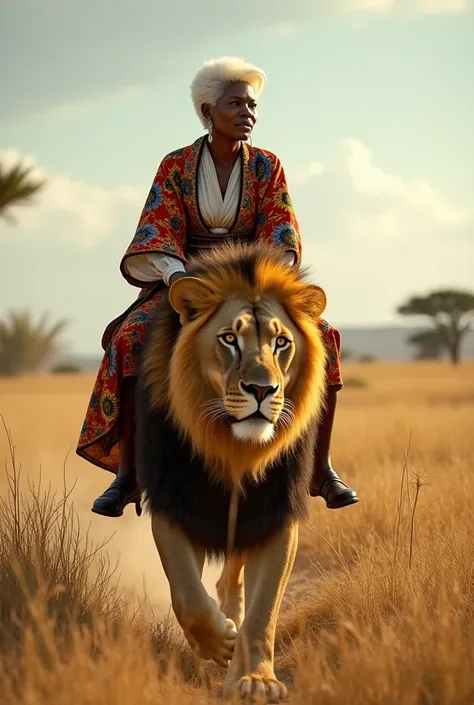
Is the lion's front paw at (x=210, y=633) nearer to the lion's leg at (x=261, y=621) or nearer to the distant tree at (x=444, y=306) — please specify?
the lion's leg at (x=261, y=621)

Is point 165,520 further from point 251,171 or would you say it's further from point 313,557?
point 313,557

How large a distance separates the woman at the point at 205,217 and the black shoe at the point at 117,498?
A: 0.01 metres

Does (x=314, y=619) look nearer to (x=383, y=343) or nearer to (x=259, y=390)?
(x=259, y=390)

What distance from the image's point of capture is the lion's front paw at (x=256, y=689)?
148 inches

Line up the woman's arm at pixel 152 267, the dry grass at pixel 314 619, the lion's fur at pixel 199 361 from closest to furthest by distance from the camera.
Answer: the dry grass at pixel 314 619 → the lion's fur at pixel 199 361 → the woman's arm at pixel 152 267

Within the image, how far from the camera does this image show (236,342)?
3.94 meters

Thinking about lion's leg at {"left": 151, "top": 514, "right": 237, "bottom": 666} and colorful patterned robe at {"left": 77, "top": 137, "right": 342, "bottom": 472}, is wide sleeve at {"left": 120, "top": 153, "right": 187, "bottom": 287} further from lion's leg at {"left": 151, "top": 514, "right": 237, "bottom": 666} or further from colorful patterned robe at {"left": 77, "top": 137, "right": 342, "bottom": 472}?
lion's leg at {"left": 151, "top": 514, "right": 237, "bottom": 666}

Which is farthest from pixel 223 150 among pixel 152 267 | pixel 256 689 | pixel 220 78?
pixel 256 689

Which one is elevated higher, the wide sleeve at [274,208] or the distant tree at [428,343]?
the distant tree at [428,343]

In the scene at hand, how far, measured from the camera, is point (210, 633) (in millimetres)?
3939

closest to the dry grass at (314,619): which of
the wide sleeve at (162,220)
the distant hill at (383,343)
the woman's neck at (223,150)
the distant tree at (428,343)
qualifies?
the wide sleeve at (162,220)

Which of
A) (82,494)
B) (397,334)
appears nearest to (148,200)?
(82,494)

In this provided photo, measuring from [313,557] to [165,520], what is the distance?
124 inches

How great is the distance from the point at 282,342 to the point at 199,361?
318 millimetres
